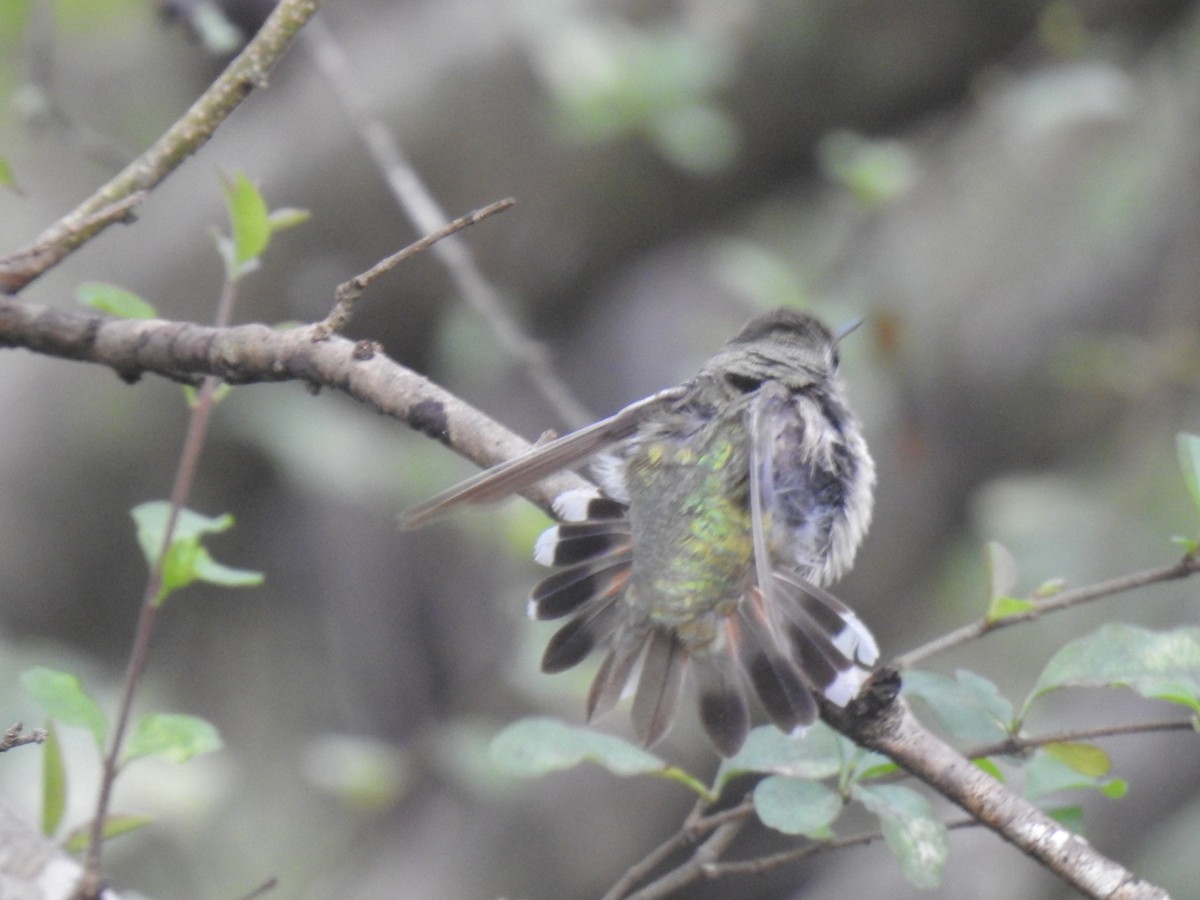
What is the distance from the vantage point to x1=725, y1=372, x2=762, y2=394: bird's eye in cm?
237

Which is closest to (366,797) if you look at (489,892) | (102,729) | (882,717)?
(489,892)

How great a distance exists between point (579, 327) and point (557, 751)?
427 centimetres

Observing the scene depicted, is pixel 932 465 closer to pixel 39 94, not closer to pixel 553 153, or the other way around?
pixel 553 153

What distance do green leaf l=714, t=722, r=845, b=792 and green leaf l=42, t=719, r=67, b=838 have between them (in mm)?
737

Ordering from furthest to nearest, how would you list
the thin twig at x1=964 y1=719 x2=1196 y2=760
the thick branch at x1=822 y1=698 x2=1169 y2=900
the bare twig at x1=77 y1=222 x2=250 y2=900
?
1. the thin twig at x1=964 y1=719 x2=1196 y2=760
2. the thick branch at x1=822 y1=698 x2=1169 y2=900
3. the bare twig at x1=77 y1=222 x2=250 y2=900

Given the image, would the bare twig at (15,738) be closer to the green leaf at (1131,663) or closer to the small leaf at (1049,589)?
the green leaf at (1131,663)

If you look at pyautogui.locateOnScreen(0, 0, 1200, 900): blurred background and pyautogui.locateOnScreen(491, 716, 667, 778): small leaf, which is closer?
pyautogui.locateOnScreen(491, 716, 667, 778): small leaf

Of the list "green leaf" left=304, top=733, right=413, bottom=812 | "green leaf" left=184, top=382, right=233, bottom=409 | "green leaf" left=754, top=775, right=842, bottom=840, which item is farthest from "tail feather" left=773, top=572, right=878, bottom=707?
"green leaf" left=304, top=733, right=413, bottom=812

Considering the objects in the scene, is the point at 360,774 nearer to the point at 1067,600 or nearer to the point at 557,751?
the point at 557,751

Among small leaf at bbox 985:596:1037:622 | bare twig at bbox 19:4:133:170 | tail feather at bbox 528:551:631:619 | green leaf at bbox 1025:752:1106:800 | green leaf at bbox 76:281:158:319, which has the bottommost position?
green leaf at bbox 1025:752:1106:800

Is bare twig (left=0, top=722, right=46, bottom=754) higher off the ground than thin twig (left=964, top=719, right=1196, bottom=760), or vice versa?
bare twig (left=0, top=722, right=46, bottom=754)

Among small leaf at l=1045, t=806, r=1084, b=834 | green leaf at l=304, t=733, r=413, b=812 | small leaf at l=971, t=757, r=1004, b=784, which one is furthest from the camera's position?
green leaf at l=304, t=733, r=413, b=812

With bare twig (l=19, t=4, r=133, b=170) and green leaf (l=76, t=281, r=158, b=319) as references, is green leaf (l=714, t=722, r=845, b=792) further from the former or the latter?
bare twig (l=19, t=4, r=133, b=170)

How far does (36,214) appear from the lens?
4.42m
